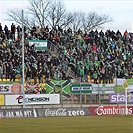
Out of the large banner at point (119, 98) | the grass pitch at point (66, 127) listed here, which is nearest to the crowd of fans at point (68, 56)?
the large banner at point (119, 98)

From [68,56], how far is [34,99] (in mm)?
9288

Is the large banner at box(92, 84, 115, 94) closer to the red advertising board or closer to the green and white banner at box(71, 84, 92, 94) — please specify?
the green and white banner at box(71, 84, 92, 94)

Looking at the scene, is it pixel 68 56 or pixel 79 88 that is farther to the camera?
pixel 68 56

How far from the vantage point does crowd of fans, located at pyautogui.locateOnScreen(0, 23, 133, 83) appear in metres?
42.4

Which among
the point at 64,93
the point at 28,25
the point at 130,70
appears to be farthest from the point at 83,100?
the point at 28,25

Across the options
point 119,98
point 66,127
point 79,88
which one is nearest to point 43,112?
point 79,88

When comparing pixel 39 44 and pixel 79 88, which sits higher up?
pixel 39 44

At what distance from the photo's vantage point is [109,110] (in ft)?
119

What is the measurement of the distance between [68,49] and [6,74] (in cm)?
997

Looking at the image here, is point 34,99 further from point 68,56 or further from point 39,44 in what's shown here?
point 68,56

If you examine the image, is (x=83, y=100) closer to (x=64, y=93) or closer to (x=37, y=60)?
(x=64, y=93)

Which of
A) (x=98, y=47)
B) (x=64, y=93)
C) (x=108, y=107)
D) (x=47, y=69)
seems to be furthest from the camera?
(x=98, y=47)

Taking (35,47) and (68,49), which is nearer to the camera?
(35,47)

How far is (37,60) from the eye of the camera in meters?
43.8
